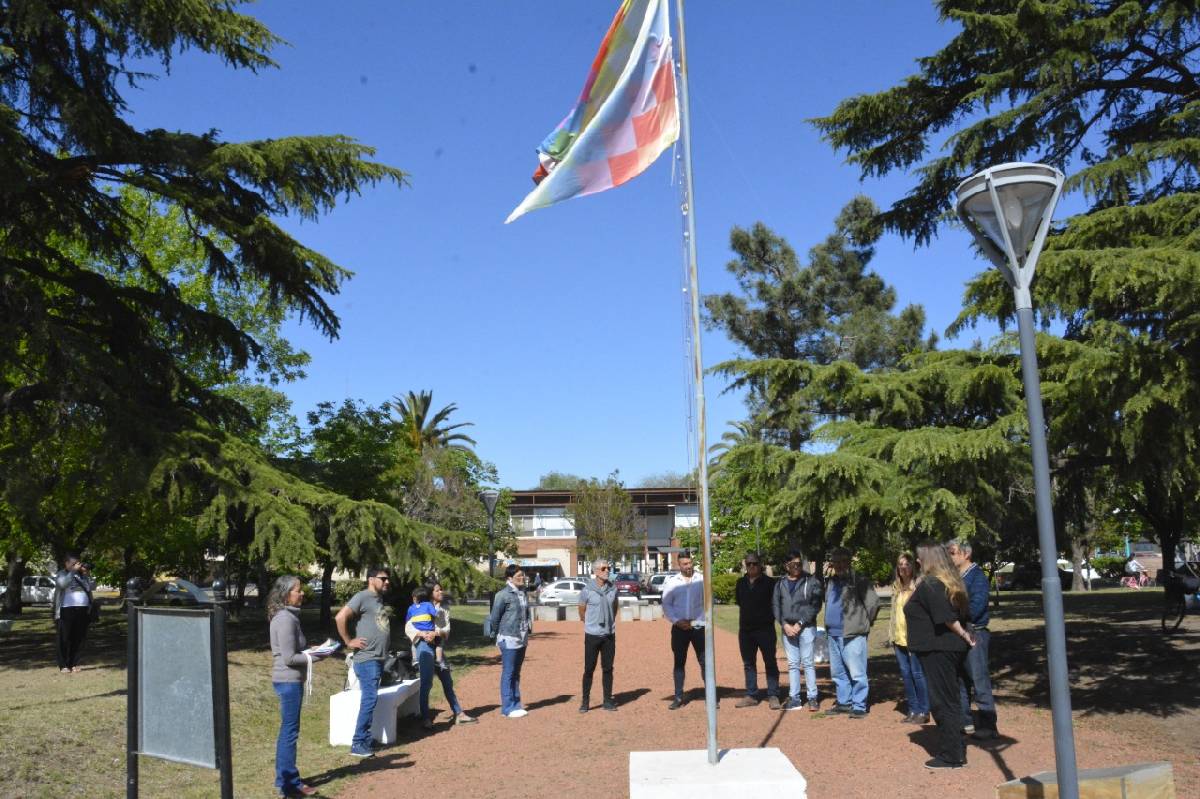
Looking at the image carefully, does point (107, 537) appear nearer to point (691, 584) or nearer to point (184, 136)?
point (184, 136)

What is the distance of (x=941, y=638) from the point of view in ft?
25.2

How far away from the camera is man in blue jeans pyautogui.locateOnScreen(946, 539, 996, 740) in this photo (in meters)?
8.40

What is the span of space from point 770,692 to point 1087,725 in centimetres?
320

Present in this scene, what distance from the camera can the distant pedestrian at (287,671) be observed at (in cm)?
746

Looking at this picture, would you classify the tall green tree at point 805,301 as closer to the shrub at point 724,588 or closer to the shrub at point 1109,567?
the shrub at point 724,588

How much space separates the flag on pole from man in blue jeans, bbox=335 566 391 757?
168 inches

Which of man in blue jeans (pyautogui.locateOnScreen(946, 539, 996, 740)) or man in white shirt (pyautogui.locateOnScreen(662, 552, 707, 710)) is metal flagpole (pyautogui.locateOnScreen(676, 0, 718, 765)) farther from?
man in white shirt (pyautogui.locateOnScreen(662, 552, 707, 710))

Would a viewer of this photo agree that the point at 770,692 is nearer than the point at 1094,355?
No

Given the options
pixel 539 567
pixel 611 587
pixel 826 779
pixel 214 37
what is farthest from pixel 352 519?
pixel 539 567

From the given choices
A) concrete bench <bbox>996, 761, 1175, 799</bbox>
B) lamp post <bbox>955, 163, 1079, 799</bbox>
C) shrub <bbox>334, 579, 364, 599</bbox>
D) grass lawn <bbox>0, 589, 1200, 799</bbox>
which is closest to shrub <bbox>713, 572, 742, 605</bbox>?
shrub <bbox>334, 579, 364, 599</bbox>

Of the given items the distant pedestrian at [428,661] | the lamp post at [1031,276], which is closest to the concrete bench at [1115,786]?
the lamp post at [1031,276]

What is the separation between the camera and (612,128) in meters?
7.23

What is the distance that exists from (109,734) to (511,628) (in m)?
4.13

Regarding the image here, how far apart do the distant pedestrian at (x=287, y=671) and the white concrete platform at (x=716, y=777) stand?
2759 millimetres
